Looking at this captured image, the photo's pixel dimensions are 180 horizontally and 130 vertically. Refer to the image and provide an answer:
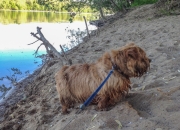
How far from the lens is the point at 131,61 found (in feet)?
15.8

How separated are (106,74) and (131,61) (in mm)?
503

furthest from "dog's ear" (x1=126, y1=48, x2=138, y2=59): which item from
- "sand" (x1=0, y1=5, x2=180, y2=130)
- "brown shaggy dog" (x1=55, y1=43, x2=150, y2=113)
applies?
"sand" (x1=0, y1=5, x2=180, y2=130)

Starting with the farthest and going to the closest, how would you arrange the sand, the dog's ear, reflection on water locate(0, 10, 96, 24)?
reflection on water locate(0, 10, 96, 24) → the dog's ear → the sand

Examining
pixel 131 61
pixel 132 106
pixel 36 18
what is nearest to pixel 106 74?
pixel 131 61

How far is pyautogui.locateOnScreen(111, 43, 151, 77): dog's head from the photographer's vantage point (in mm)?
4824

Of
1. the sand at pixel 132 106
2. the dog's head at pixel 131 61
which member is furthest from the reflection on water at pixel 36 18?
the dog's head at pixel 131 61

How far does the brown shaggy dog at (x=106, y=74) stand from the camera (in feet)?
15.9

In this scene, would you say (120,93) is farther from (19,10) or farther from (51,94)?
(19,10)

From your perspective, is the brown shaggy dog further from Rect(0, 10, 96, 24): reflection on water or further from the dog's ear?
Rect(0, 10, 96, 24): reflection on water

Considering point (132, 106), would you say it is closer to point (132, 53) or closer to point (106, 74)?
point (106, 74)

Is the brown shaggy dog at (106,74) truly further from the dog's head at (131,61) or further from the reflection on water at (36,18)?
the reflection on water at (36,18)

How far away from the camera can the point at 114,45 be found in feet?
40.1

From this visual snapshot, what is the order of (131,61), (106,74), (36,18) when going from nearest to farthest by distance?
(131,61), (106,74), (36,18)

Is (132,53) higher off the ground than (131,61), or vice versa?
(132,53)
